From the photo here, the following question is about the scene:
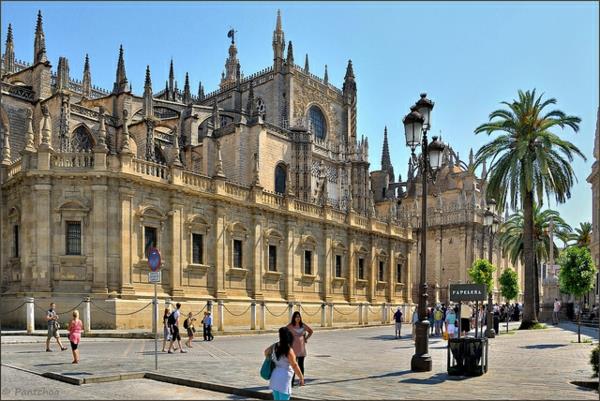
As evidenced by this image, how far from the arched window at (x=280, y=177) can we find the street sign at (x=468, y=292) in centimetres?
3947

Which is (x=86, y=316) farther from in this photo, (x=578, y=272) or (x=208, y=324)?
(x=578, y=272)

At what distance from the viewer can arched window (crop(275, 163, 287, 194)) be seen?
5356 centimetres

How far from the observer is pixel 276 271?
3553 cm

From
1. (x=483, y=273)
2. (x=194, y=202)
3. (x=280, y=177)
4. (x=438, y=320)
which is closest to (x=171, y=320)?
(x=194, y=202)

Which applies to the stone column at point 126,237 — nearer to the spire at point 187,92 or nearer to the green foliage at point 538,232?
the green foliage at point 538,232

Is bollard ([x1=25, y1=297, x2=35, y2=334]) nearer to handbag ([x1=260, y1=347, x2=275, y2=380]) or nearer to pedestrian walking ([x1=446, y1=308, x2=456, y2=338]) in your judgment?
pedestrian walking ([x1=446, y1=308, x2=456, y2=338])

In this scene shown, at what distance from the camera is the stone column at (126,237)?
2656 centimetres

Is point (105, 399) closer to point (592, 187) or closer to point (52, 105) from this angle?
point (52, 105)

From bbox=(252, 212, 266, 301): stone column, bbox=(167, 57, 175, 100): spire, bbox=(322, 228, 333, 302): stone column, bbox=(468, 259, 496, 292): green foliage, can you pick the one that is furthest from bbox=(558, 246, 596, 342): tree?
bbox=(167, 57, 175, 100): spire

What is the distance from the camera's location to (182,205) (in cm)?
2984

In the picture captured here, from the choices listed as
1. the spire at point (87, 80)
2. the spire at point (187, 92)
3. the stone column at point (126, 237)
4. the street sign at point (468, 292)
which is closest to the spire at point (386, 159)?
the spire at point (187, 92)

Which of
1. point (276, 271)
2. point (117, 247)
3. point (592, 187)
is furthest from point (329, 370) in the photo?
point (592, 187)

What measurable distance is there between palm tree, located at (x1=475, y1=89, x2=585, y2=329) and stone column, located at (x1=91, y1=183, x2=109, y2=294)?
18.3m

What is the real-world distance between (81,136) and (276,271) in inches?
662
